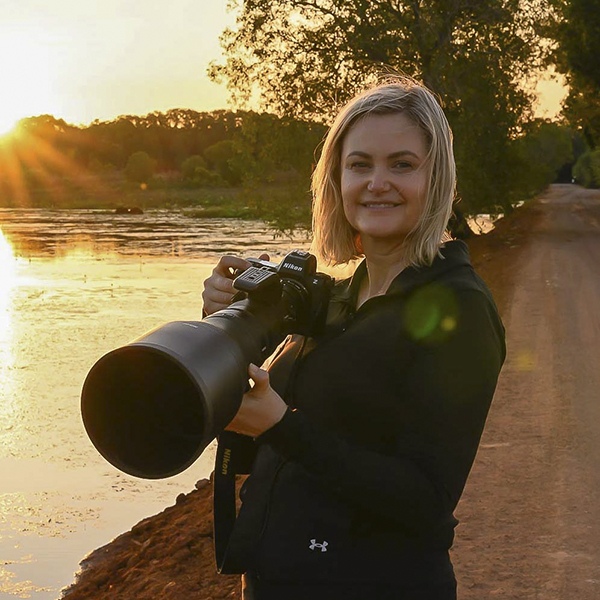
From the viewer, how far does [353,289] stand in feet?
6.46

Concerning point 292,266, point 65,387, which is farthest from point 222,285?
point 65,387

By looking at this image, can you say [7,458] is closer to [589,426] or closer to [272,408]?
[589,426]

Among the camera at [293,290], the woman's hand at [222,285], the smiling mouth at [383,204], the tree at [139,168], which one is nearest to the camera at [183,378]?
the camera at [293,290]

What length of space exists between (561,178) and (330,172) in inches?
4717

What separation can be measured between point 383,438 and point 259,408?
10.3 inches

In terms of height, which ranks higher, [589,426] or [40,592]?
[589,426]

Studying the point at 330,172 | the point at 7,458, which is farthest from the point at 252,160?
the point at 330,172

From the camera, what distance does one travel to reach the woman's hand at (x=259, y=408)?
5.00ft

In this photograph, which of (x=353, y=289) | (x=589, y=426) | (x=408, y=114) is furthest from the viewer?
(x=589, y=426)

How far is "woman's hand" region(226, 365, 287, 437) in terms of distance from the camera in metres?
1.52

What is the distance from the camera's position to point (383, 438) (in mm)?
1667

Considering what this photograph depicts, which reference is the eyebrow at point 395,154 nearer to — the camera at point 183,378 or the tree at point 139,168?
the camera at point 183,378

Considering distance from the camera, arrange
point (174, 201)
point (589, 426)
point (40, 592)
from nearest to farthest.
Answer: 1. point (40, 592)
2. point (589, 426)
3. point (174, 201)

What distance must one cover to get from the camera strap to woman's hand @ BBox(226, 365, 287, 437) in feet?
0.80
